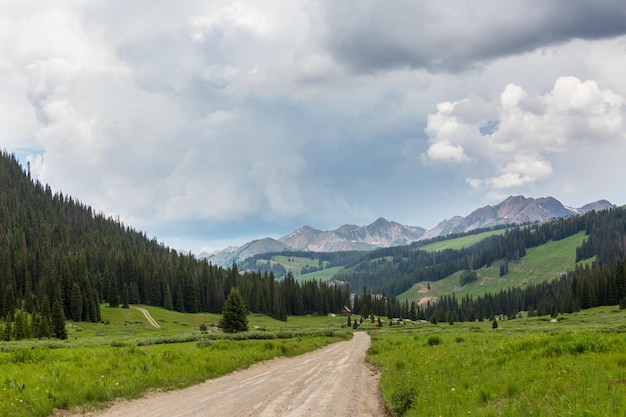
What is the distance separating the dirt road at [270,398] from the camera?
16.2 meters

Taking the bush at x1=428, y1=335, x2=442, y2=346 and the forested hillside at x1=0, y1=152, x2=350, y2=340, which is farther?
the forested hillside at x1=0, y1=152, x2=350, y2=340

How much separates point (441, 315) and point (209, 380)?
18180cm

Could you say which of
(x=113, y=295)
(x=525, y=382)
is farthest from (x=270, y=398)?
(x=113, y=295)

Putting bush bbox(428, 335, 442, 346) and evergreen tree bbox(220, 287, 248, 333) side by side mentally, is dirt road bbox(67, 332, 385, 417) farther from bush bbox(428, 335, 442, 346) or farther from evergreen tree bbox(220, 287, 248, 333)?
evergreen tree bbox(220, 287, 248, 333)

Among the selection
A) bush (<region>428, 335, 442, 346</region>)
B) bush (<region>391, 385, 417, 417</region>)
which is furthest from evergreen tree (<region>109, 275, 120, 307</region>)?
bush (<region>391, 385, 417, 417</region>)

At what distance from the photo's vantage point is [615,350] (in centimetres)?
1484

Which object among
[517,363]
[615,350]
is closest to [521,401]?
[517,363]

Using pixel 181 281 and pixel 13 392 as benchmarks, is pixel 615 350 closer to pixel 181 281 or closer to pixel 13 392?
pixel 13 392

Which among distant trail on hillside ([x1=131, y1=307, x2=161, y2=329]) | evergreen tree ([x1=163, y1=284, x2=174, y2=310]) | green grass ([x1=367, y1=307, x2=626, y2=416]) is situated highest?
green grass ([x1=367, y1=307, x2=626, y2=416])

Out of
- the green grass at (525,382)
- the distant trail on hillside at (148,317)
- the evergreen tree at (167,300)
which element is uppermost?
the green grass at (525,382)

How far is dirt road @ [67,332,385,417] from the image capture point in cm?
1623

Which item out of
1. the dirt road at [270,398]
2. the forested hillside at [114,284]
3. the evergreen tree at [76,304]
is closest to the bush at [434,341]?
the dirt road at [270,398]

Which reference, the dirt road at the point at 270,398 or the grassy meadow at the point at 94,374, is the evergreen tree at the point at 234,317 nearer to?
the grassy meadow at the point at 94,374

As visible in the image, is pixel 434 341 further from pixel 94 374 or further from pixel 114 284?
pixel 114 284
